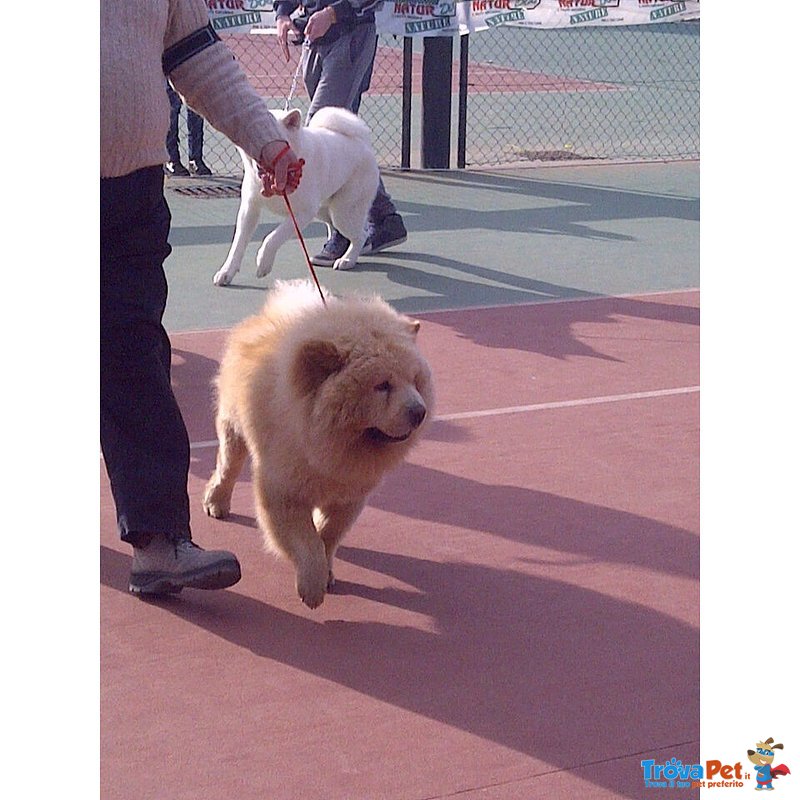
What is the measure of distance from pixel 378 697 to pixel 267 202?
14.8 feet

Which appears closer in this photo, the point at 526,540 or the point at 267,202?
the point at 526,540

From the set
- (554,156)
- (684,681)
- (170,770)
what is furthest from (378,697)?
(554,156)

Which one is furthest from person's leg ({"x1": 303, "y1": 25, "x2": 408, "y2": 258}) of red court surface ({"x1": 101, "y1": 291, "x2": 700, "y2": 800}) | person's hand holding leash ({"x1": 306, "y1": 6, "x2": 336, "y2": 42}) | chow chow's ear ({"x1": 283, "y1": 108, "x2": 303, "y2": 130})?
red court surface ({"x1": 101, "y1": 291, "x2": 700, "y2": 800})

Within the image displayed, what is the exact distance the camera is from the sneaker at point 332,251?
25.5 ft

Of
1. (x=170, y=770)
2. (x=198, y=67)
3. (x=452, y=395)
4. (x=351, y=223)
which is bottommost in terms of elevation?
(x=170, y=770)

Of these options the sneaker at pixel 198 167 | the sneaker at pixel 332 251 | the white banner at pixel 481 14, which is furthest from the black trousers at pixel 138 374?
the white banner at pixel 481 14

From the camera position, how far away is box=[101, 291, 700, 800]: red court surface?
9.00 feet

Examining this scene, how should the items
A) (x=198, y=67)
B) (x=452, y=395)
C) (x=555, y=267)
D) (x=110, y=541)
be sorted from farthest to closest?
(x=555, y=267) → (x=452, y=395) → (x=110, y=541) → (x=198, y=67)

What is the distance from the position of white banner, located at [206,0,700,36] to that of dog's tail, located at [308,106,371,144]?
3476 mm

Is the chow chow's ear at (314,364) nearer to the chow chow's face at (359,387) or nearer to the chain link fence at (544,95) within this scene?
the chow chow's face at (359,387)

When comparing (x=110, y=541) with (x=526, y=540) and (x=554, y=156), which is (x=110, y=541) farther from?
(x=554, y=156)

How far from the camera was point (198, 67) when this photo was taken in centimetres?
347

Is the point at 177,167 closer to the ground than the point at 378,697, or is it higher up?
higher up
